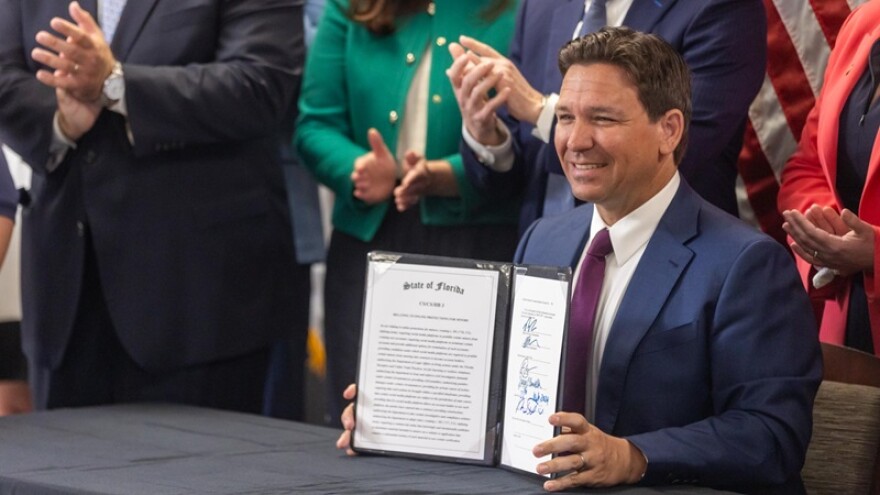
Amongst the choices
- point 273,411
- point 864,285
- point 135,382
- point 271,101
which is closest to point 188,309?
point 135,382

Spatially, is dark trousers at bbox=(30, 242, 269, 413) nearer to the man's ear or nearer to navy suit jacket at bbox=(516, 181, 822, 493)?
navy suit jacket at bbox=(516, 181, 822, 493)

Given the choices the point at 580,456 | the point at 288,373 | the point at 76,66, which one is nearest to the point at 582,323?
the point at 580,456

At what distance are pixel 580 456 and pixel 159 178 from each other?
5.34 feet

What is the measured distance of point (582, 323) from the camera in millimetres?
2920

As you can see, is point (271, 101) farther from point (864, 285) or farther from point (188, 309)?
point (864, 285)

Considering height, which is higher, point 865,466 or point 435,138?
point 435,138

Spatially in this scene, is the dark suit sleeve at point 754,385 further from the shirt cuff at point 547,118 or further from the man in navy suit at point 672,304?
the shirt cuff at point 547,118

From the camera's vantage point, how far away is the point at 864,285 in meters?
3.32

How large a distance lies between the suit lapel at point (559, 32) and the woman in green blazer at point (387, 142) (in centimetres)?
33

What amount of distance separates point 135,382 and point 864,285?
176 cm

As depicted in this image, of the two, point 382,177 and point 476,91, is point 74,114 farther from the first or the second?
point 476,91

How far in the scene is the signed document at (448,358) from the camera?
107 inches

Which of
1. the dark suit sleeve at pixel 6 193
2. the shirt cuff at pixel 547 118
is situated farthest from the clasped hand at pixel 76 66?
the shirt cuff at pixel 547 118

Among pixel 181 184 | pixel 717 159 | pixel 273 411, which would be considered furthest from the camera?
pixel 273 411
